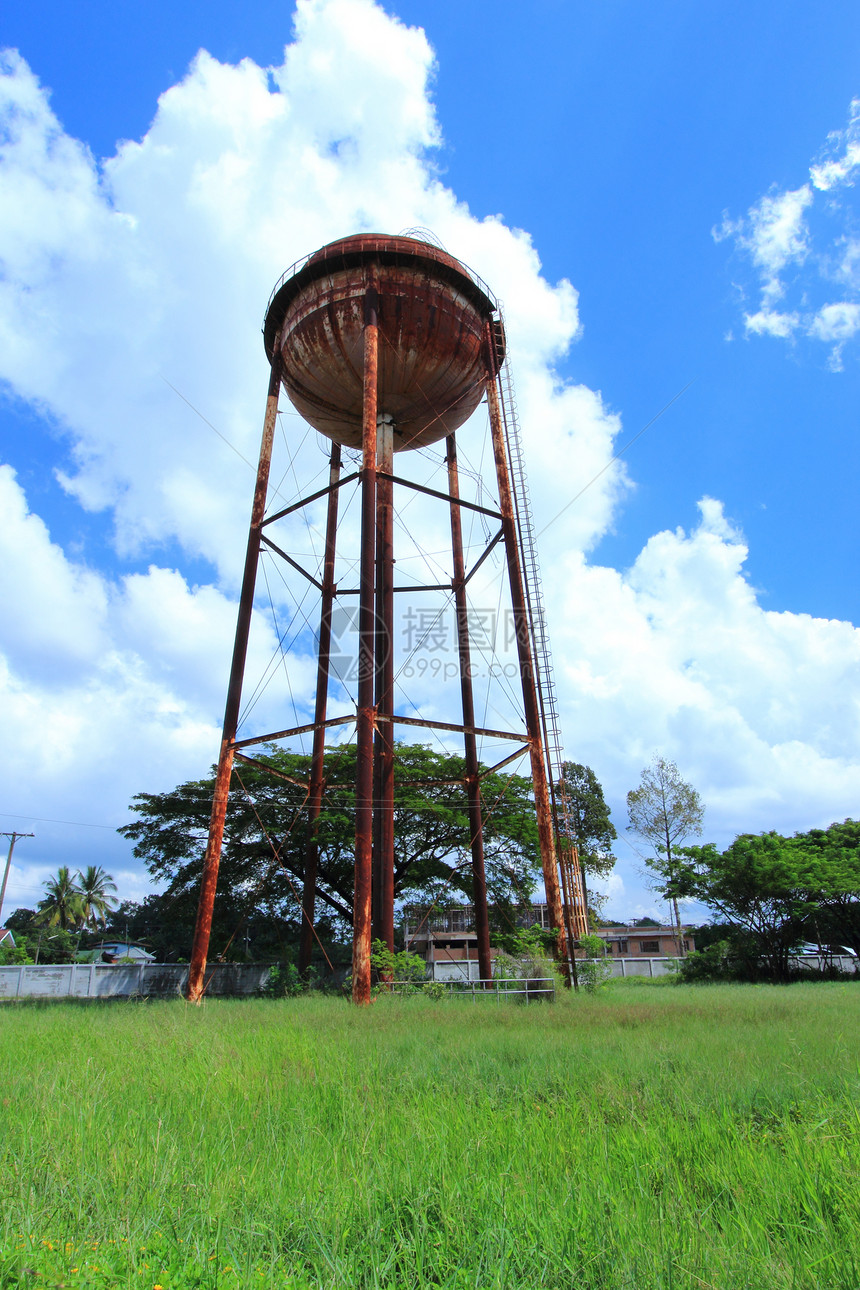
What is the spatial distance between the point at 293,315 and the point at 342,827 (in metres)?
12.4

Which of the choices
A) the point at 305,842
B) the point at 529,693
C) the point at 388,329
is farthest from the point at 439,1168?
the point at 305,842

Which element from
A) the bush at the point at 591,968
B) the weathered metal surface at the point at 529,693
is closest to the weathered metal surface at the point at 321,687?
the weathered metal surface at the point at 529,693

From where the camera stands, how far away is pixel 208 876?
1258 centimetres

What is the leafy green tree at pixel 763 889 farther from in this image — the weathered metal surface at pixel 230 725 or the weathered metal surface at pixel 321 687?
the weathered metal surface at pixel 230 725

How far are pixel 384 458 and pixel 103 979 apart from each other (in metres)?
18.0

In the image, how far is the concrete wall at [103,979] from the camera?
72.1 feet

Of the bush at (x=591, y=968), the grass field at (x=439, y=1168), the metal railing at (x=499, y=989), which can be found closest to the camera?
the grass field at (x=439, y=1168)

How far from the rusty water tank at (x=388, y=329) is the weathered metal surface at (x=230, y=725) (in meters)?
1.29

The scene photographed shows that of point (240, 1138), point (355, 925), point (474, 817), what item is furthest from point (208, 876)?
point (240, 1138)

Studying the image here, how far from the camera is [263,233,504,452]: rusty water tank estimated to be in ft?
46.0

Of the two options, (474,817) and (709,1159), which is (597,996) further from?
(709,1159)

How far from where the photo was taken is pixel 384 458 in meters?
15.4

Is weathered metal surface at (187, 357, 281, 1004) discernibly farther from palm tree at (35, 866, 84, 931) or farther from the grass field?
palm tree at (35, 866, 84, 931)

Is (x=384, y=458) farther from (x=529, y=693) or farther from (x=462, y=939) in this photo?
(x=462, y=939)
